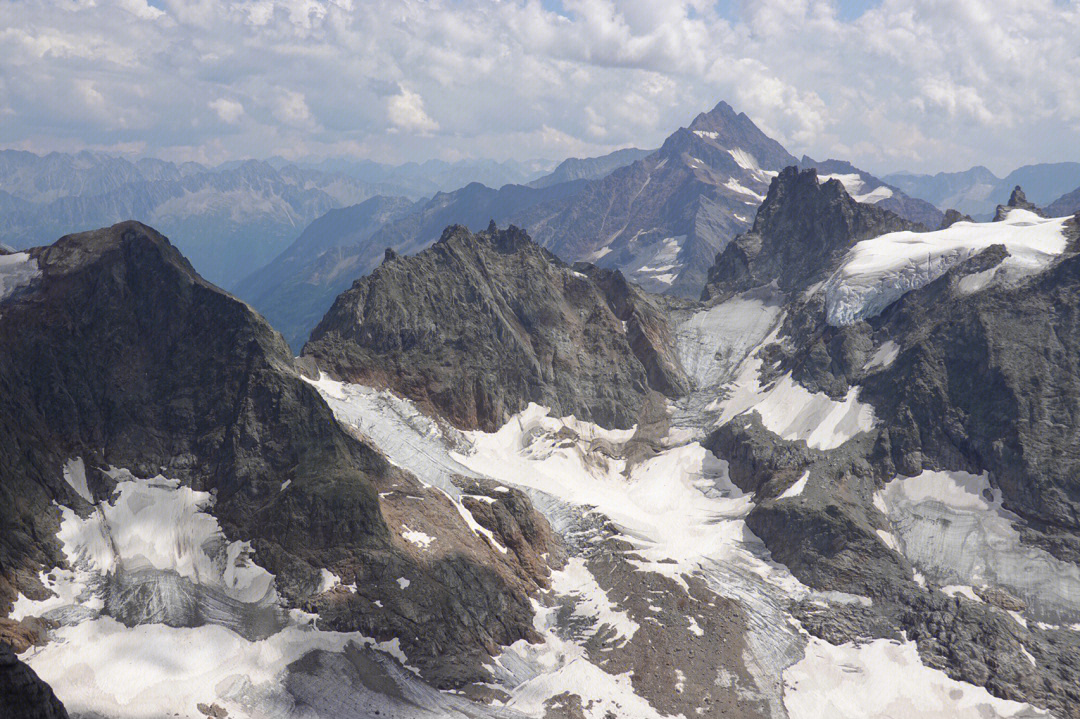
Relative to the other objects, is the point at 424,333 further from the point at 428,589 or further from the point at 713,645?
the point at 713,645

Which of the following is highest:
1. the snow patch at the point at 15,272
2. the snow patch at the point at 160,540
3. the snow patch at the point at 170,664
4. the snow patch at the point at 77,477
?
the snow patch at the point at 15,272

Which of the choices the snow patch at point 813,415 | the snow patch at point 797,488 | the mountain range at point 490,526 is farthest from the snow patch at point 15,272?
the snow patch at point 813,415

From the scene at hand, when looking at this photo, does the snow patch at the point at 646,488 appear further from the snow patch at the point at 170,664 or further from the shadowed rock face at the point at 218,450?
the snow patch at the point at 170,664

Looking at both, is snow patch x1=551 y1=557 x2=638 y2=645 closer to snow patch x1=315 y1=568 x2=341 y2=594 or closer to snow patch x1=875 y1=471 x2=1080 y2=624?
snow patch x1=315 y1=568 x2=341 y2=594

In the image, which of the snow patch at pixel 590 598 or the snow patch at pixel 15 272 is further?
the snow patch at pixel 15 272

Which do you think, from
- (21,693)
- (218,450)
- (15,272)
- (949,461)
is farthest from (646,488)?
(21,693)

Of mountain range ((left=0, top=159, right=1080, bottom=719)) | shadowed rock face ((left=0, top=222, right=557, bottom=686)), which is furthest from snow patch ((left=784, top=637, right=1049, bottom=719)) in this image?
shadowed rock face ((left=0, top=222, right=557, bottom=686))

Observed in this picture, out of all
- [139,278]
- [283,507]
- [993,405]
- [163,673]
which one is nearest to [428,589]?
[283,507]

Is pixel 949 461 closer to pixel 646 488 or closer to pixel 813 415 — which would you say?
pixel 813 415
